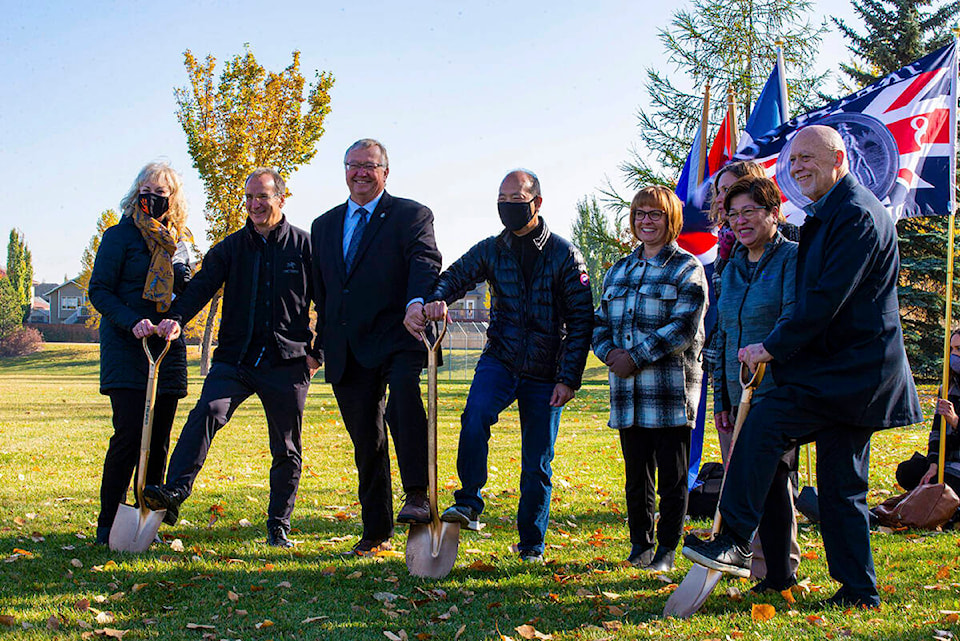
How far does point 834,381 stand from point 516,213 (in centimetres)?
207

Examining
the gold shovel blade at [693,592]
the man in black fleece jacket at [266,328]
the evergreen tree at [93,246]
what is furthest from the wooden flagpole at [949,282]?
the evergreen tree at [93,246]

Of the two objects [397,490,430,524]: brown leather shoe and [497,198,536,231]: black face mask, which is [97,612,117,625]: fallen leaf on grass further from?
[497,198,536,231]: black face mask

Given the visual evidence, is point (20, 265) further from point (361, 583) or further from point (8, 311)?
point (361, 583)

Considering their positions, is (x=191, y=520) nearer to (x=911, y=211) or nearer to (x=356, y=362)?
(x=356, y=362)

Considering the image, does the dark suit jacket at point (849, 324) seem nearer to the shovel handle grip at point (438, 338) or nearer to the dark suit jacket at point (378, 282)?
the shovel handle grip at point (438, 338)

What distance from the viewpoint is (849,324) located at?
3.98 m

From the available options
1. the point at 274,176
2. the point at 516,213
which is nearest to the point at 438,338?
the point at 516,213

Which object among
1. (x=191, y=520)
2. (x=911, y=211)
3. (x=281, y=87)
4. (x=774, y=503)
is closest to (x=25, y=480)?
(x=191, y=520)

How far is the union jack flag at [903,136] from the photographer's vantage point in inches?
275

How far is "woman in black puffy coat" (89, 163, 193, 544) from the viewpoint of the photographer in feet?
18.1

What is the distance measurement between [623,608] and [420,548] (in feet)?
3.96

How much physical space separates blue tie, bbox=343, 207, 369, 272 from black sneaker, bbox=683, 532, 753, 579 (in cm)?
272

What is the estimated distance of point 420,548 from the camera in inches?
189

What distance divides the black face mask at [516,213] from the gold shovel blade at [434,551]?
1802 millimetres
